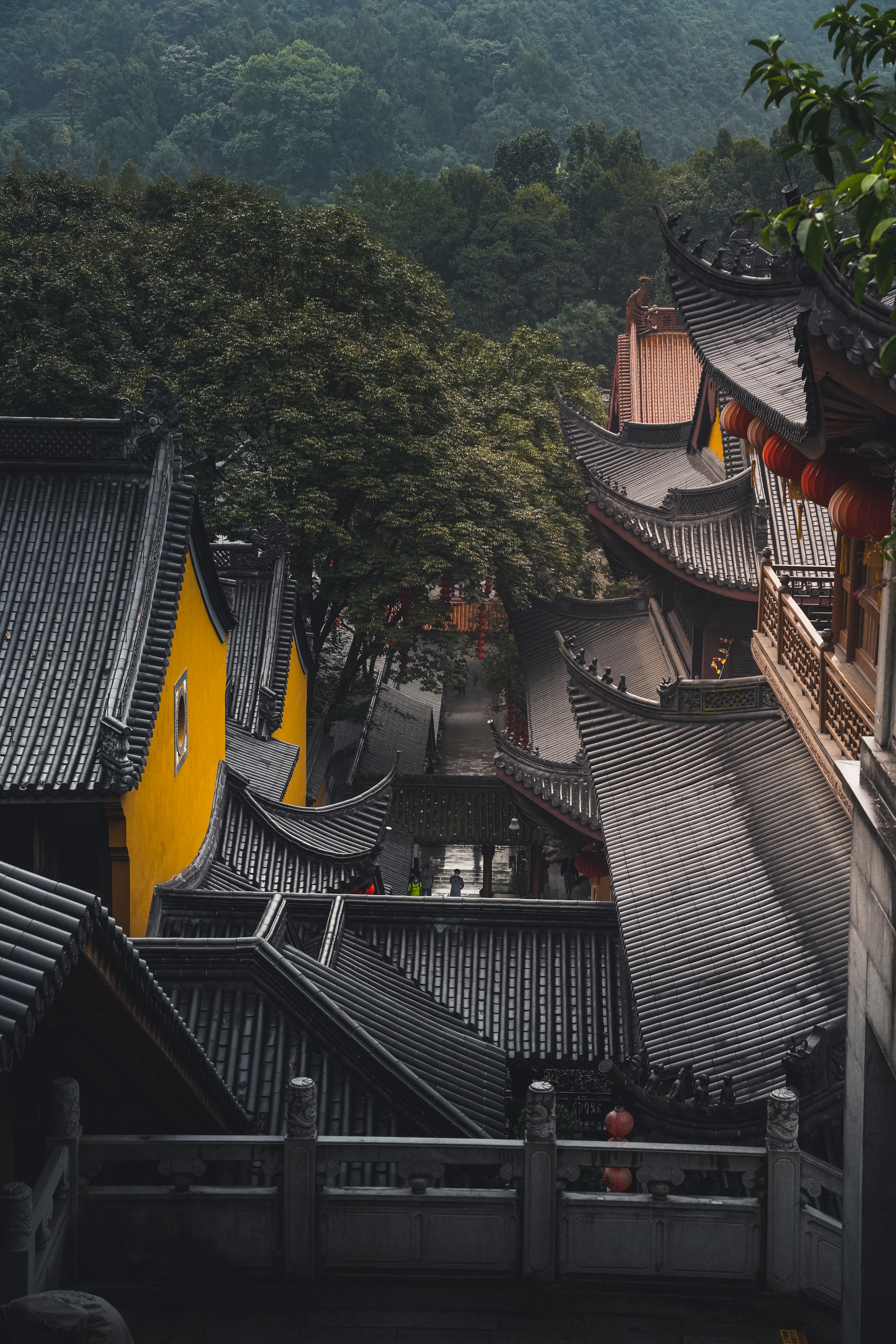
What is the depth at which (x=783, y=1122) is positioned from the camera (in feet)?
26.8

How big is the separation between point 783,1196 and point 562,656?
17205 mm

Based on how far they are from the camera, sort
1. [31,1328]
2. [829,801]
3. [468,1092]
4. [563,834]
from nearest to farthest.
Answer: [31,1328] < [468,1092] < [829,801] < [563,834]

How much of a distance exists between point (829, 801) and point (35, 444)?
32.9ft

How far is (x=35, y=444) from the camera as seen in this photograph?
16.0 metres

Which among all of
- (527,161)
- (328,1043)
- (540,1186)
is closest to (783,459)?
(540,1186)

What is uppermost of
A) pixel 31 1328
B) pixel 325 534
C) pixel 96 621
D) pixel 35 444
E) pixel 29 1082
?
pixel 325 534

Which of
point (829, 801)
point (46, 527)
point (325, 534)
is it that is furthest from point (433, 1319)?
point (325, 534)

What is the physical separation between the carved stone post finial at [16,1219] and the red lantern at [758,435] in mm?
7711

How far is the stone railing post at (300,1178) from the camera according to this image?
27.0 feet

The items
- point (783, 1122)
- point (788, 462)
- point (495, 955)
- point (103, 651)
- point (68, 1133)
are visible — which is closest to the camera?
point (68, 1133)

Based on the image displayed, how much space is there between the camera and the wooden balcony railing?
1074 cm

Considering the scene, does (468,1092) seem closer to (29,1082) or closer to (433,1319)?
(433,1319)

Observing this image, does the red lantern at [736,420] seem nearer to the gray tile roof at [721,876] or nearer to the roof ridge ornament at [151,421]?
the gray tile roof at [721,876]

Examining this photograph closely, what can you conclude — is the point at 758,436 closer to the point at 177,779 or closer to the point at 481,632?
the point at 177,779
